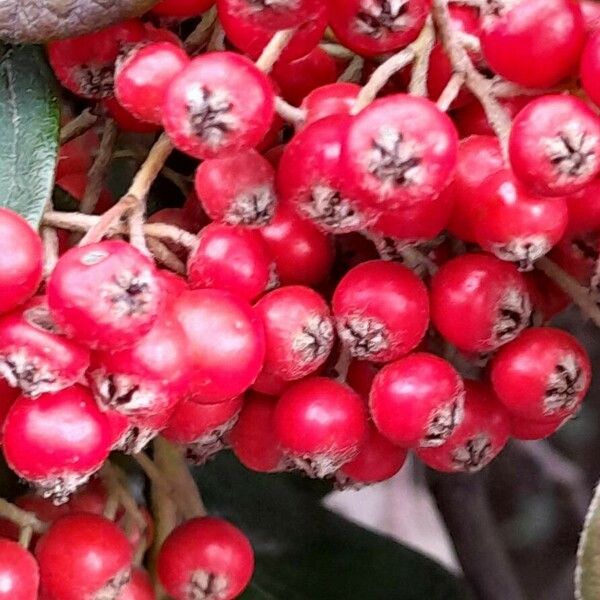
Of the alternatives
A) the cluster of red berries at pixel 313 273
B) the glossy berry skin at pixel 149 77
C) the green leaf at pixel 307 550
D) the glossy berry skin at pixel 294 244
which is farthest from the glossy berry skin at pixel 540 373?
the green leaf at pixel 307 550

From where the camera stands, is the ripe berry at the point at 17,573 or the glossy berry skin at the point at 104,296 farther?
the ripe berry at the point at 17,573

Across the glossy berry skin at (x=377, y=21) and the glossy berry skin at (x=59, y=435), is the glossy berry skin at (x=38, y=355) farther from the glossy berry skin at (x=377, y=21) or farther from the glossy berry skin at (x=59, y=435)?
the glossy berry skin at (x=377, y=21)

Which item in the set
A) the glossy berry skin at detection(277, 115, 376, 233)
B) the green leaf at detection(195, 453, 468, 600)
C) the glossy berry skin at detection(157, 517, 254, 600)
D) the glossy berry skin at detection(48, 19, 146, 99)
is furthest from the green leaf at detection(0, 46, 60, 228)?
the green leaf at detection(195, 453, 468, 600)

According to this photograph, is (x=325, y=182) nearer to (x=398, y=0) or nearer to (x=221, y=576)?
(x=398, y=0)

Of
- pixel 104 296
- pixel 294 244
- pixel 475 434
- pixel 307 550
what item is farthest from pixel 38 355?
pixel 307 550

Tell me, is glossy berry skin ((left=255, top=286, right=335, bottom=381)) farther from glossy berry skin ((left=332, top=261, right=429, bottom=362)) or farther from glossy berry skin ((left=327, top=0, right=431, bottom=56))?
glossy berry skin ((left=327, top=0, right=431, bottom=56))
